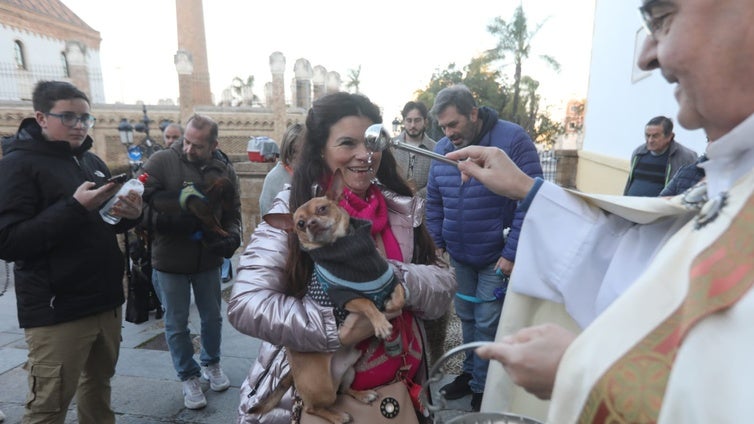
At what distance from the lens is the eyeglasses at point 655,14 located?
0.87m

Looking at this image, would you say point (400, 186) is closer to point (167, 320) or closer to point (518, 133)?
point (518, 133)

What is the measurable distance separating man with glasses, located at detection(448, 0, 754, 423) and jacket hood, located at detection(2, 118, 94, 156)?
2.77m

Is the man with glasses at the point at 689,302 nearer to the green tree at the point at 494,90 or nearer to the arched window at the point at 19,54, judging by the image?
the green tree at the point at 494,90

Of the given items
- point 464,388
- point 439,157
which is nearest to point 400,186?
point 439,157

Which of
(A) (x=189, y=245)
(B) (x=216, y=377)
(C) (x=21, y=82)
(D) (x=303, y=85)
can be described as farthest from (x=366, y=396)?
(C) (x=21, y=82)

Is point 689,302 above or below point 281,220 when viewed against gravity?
above

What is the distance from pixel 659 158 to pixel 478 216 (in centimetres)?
327

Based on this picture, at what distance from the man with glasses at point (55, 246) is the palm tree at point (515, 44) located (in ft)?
101

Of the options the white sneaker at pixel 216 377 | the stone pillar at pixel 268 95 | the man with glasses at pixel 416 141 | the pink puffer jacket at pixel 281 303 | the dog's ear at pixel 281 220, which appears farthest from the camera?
the stone pillar at pixel 268 95

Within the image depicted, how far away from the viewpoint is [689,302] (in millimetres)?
736

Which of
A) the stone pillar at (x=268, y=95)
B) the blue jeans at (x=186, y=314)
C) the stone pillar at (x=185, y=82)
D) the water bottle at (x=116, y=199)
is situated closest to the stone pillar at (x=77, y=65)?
the stone pillar at (x=185, y=82)

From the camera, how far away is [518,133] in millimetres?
3332

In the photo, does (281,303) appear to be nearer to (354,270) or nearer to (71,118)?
(354,270)

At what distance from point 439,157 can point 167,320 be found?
2889mm
